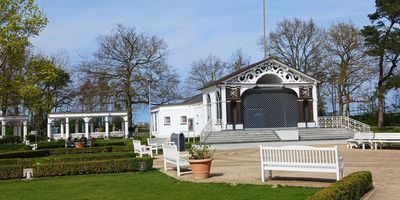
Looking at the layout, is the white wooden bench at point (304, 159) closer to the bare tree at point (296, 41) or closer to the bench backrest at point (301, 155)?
the bench backrest at point (301, 155)

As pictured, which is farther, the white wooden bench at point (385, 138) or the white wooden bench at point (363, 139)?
the white wooden bench at point (363, 139)

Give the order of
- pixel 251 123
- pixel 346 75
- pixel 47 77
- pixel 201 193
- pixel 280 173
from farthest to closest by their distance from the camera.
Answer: pixel 346 75, pixel 251 123, pixel 47 77, pixel 280 173, pixel 201 193

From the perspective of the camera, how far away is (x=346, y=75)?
50594 mm

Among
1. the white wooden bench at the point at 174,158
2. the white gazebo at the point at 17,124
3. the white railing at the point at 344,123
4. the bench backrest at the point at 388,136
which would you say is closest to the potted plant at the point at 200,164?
the white wooden bench at the point at 174,158

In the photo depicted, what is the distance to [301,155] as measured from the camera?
37.0 ft

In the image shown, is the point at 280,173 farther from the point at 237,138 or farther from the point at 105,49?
the point at 105,49

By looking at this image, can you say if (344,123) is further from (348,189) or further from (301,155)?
(348,189)

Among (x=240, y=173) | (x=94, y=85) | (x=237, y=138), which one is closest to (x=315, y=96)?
(x=237, y=138)

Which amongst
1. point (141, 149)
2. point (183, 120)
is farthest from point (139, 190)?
point (183, 120)

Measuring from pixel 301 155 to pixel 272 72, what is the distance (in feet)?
86.9

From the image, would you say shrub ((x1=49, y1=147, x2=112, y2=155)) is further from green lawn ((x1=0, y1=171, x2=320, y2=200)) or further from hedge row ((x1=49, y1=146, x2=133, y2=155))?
green lawn ((x1=0, y1=171, x2=320, y2=200))

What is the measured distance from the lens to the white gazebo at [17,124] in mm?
56162

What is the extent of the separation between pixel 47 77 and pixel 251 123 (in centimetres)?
1618

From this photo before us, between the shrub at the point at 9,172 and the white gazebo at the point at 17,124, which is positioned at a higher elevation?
the white gazebo at the point at 17,124
